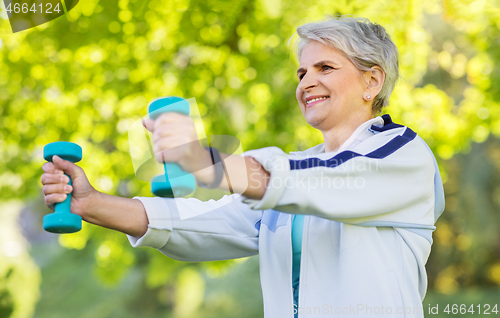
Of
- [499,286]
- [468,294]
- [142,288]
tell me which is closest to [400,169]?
[142,288]

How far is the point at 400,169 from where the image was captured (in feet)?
4.46

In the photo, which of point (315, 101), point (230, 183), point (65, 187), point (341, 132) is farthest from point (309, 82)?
point (65, 187)

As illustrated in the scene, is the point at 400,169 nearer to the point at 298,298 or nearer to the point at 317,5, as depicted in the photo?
the point at 298,298

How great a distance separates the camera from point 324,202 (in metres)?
1.19

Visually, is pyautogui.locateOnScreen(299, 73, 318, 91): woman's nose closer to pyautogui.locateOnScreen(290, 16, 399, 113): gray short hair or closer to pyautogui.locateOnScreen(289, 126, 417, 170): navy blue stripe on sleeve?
pyautogui.locateOnScreen(290, 16, 399, 113): gray short hair

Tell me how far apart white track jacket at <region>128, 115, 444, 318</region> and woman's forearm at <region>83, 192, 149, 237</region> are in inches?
1.2

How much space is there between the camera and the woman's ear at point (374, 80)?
180 cm

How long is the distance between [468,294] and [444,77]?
585cm

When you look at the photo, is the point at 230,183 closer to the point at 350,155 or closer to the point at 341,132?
the point at 350,155

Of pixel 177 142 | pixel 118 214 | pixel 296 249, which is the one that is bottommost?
pixel 296 249

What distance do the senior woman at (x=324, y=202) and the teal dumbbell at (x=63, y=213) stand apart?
26 millimetres

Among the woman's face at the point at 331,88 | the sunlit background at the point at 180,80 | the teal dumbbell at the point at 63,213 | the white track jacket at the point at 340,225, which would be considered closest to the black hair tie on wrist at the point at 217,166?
the white track jacket at the point at 340,225

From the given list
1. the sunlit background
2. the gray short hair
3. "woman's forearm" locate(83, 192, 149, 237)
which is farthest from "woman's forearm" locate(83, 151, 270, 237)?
the sunlit background

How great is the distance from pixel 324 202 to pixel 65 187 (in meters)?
0.77
